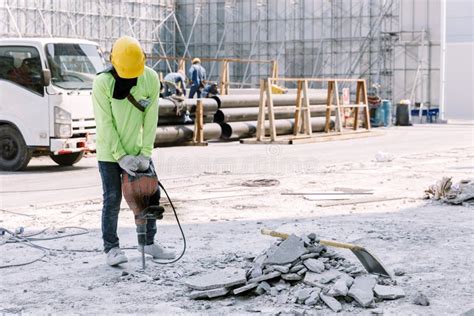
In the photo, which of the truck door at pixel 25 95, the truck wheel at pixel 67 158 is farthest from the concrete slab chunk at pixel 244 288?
the truck wheel at pixel 67 158

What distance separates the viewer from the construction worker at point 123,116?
22.1ft

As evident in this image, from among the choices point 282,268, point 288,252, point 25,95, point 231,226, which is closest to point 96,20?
point 25,95

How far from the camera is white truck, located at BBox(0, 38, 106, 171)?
48.1 ft

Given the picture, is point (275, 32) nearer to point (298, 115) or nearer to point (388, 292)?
point (298, 115)

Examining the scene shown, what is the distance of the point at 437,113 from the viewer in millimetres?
36438

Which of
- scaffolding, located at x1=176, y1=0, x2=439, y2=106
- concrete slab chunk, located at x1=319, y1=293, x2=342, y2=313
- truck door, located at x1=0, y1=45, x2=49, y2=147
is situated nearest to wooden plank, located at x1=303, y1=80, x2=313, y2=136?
truck door, located at x1=0, y1=45, x2=49, y2=147

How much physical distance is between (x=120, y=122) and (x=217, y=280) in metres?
1.63

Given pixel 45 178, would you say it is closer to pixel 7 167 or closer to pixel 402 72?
pixel 7 167

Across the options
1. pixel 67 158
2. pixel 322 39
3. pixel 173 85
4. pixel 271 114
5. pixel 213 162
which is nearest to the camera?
pixel 67 158

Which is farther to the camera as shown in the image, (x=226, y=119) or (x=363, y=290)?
(x=226, y=119)

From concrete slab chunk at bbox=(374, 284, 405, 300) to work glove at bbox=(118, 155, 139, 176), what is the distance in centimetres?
219

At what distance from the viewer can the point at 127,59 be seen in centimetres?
670

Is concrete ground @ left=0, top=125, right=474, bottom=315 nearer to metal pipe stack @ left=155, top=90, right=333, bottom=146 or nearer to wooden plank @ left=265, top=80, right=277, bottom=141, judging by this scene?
metal pipe stack @ left=155, top=90, right=333, bottom=146

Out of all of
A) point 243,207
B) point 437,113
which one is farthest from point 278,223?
point 437,113
